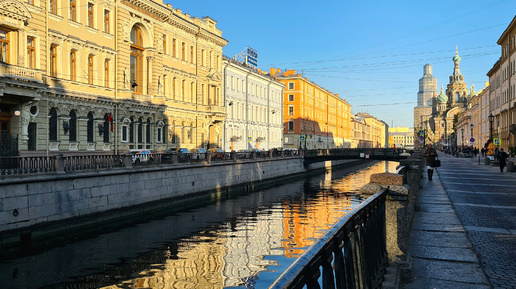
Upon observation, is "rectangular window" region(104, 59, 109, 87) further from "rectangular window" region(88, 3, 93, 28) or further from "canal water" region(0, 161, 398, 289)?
"canal water" region(0, 161, 398, 289)

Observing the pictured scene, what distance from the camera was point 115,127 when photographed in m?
36.7

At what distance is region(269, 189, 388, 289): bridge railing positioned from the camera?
301 centimetres

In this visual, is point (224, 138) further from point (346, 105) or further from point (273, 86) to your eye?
point (346, 105)

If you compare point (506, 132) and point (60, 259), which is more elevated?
point (506, 132)

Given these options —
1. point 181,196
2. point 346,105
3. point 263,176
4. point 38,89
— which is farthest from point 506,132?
point 346,105

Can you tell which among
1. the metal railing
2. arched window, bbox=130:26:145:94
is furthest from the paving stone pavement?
arched window, bbox=130:26:145:94

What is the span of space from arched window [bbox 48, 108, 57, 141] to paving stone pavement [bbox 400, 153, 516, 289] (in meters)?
23.7

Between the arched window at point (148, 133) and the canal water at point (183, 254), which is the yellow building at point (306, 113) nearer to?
the arched window at point (148, 133)

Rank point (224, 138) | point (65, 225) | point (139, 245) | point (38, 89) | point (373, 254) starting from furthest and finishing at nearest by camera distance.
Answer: point (224, 138) → point (38, 89) → point (65, 225) → point (139, 245) → point (373, 254)

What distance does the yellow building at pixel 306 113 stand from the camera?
300 ft

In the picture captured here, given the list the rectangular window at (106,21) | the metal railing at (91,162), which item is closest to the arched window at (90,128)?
the rectangular window at (106,21)

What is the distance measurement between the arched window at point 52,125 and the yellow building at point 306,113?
168 ft

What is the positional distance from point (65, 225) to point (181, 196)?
10.8m

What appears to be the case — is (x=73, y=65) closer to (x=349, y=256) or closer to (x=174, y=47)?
(x=174, y=47)
